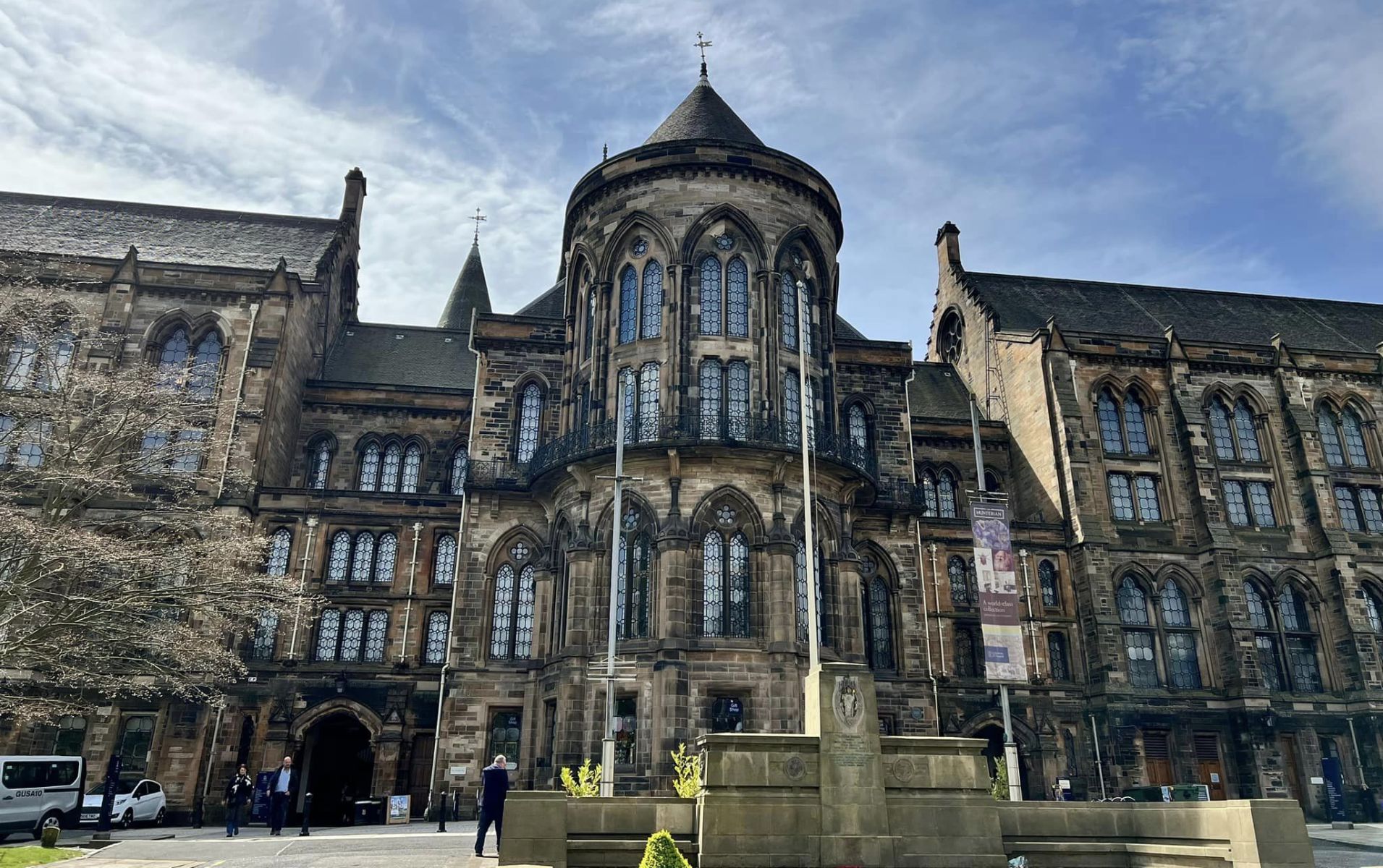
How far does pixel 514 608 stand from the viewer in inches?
1213

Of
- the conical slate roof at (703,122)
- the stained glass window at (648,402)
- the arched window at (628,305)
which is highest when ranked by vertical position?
the conical slate roof at (703,122)

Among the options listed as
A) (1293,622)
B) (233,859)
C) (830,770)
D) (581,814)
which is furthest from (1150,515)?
(233,859)

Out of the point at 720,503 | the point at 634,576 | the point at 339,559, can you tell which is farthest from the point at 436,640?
the point at 720,503

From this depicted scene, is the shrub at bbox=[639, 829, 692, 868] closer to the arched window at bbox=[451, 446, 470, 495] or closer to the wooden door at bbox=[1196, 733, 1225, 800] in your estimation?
the arched window at bbox=[451, 446, 470, 495]

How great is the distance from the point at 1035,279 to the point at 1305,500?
16.2 m

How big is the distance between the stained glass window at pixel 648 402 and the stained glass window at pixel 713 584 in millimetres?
3358

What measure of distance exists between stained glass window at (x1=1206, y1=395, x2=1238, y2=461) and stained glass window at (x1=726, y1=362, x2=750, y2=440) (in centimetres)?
2291

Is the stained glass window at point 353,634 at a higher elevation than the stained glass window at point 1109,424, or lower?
lower

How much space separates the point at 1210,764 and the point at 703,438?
23075 mm

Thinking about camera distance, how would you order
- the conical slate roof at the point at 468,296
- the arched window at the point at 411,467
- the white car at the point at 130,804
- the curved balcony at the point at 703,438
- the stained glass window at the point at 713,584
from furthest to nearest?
the conical slate roof at the point at 468,296 < the arched window at the point at 411,467 < the curved balcony at the point at 703,438 < the white car at the point at 130,804 < the stained glass window at the point at 713,584

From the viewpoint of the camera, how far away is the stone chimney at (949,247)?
4912cm

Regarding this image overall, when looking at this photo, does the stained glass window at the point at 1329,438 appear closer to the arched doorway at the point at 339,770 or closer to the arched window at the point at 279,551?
the arched doorway at the point at 339,770

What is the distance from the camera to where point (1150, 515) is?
124ft

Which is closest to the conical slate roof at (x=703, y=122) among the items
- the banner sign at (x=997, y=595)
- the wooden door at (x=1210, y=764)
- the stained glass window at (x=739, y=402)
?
the stained glass window at (x=739, y=402)
